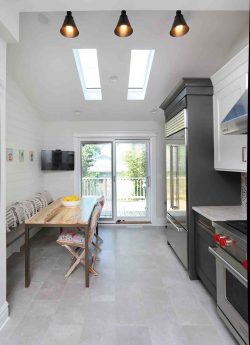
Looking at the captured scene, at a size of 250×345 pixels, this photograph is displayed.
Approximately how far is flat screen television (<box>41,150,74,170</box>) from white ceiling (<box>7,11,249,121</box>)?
3.67 ft

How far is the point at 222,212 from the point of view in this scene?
2322mm

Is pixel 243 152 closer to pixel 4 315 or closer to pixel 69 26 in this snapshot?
pixel 69 26

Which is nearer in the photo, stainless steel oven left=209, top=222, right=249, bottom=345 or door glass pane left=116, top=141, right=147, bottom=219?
stainless steel oven left=209, top=222, right=249, bottom=345

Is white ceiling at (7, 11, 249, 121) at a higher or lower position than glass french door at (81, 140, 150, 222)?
higher

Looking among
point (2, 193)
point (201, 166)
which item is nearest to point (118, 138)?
point (201, 166)

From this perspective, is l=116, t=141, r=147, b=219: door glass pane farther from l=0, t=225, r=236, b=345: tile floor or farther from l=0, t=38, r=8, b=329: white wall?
l=0, t=38, r=8, b=329: white wall

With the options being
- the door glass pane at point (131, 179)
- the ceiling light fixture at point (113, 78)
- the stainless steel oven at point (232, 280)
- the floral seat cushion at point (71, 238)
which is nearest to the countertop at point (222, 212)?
the stainless steel oven at point (232, 280)

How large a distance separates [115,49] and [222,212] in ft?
7.86

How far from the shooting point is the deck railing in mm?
5133

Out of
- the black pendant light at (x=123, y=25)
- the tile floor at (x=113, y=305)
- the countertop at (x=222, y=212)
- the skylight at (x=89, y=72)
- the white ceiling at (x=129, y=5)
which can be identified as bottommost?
the tile floor at (x=113, y=305)

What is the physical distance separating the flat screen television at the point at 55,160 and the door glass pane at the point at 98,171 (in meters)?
0.45

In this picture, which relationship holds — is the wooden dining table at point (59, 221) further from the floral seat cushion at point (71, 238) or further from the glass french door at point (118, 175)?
the glass french door at point (118, 175)

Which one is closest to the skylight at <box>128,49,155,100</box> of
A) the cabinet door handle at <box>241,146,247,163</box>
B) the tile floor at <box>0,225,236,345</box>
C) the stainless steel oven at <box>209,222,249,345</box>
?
the cabinet door handle at <box>241,146,247,163</box>

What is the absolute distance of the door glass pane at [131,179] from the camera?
200 inches
